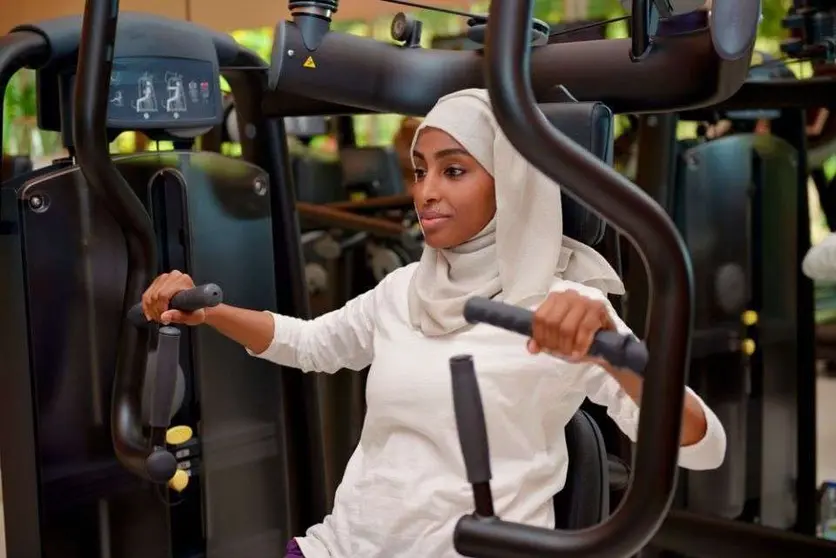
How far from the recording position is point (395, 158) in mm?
4305

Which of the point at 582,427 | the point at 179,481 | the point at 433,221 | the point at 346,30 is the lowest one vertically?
the point at 179,481

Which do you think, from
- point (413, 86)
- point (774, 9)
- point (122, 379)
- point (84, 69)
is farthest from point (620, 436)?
point (774, 9)

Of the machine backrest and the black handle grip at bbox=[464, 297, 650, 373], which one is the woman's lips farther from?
the black handle grip at bbox=[464, 297, 650, 373]

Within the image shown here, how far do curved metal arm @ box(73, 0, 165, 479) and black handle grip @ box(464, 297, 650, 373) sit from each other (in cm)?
79

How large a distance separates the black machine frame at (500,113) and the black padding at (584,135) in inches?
6.5

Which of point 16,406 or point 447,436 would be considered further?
point 16,406

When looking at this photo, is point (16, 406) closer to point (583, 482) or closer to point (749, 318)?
point (583, 482)

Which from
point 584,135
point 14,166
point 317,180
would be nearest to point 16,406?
point 584,135

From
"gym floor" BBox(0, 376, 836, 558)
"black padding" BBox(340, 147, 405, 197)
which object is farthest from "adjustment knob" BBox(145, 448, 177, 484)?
"gym floor" BBox(0, 376, 836, 558)

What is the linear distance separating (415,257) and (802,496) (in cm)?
159

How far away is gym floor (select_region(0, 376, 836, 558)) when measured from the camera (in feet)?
15.4

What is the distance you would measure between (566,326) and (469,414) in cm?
15

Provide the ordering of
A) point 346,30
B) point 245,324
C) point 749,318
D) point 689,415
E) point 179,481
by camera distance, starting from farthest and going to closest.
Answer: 1. point 346,30
2. point 749,318
3. point 179,481
4. point 245,324
5. point 689,415

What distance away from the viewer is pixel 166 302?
1.71 m
